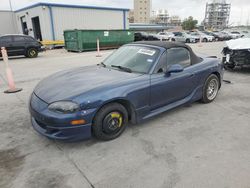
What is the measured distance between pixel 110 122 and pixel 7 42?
12542 millimetres

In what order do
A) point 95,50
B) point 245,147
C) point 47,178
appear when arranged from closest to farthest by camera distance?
1. point 47,178
2. point 245,147
3. point 95,50

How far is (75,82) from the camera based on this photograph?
322cm

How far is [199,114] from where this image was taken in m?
4.11

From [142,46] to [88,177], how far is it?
2.55 metres

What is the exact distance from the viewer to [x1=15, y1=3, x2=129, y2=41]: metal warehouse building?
20844 mm

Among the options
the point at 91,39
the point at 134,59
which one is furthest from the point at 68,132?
the point at 91,39

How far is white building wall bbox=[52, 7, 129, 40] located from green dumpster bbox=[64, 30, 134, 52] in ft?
15.1

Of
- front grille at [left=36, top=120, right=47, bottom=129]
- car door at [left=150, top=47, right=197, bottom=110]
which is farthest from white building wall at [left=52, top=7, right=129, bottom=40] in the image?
front grille at [left=36, top=120, right=47, bottom=129]

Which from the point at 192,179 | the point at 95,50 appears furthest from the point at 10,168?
the point at 95,50

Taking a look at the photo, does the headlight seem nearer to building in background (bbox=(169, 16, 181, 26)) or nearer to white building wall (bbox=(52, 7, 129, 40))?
white building wall (bbox=(52, 7, 129, 40))

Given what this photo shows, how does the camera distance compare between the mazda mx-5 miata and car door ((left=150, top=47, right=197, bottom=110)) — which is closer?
the mazda mx-5 miata

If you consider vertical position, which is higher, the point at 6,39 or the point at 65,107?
the point at 6,39

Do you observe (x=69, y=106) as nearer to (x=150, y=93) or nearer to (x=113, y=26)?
(x=150, y=93)

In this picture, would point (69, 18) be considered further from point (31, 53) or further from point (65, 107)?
point (65, 107)
